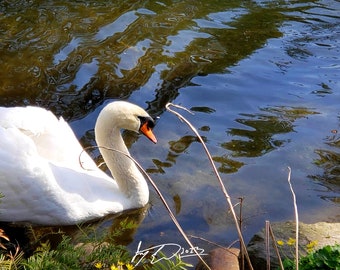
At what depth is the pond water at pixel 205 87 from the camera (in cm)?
521

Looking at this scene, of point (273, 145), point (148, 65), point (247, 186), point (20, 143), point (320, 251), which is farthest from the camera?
point (148, 65)

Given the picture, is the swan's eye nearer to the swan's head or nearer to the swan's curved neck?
the swan's head

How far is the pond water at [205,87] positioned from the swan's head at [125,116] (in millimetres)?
547

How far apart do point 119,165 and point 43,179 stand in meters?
0.80

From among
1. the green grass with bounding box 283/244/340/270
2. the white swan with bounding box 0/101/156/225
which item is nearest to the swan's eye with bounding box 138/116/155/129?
the white swan with bounding box 0/101/156/225

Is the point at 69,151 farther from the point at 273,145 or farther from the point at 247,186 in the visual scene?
Answer: the point at 273,145

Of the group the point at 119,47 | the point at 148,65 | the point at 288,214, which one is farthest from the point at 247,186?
the point at 119,47

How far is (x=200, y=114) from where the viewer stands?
6.57 metres

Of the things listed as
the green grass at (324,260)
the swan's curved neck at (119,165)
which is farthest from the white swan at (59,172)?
the green grass at (324,260)

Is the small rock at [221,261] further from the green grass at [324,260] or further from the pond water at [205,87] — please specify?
the pond water at [205,87]

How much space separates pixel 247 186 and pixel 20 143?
1885 millimetres

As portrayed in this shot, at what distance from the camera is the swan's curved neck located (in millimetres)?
5129

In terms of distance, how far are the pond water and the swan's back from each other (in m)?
0.44

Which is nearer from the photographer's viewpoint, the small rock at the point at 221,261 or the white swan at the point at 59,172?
the small rock at the point at 221,261
